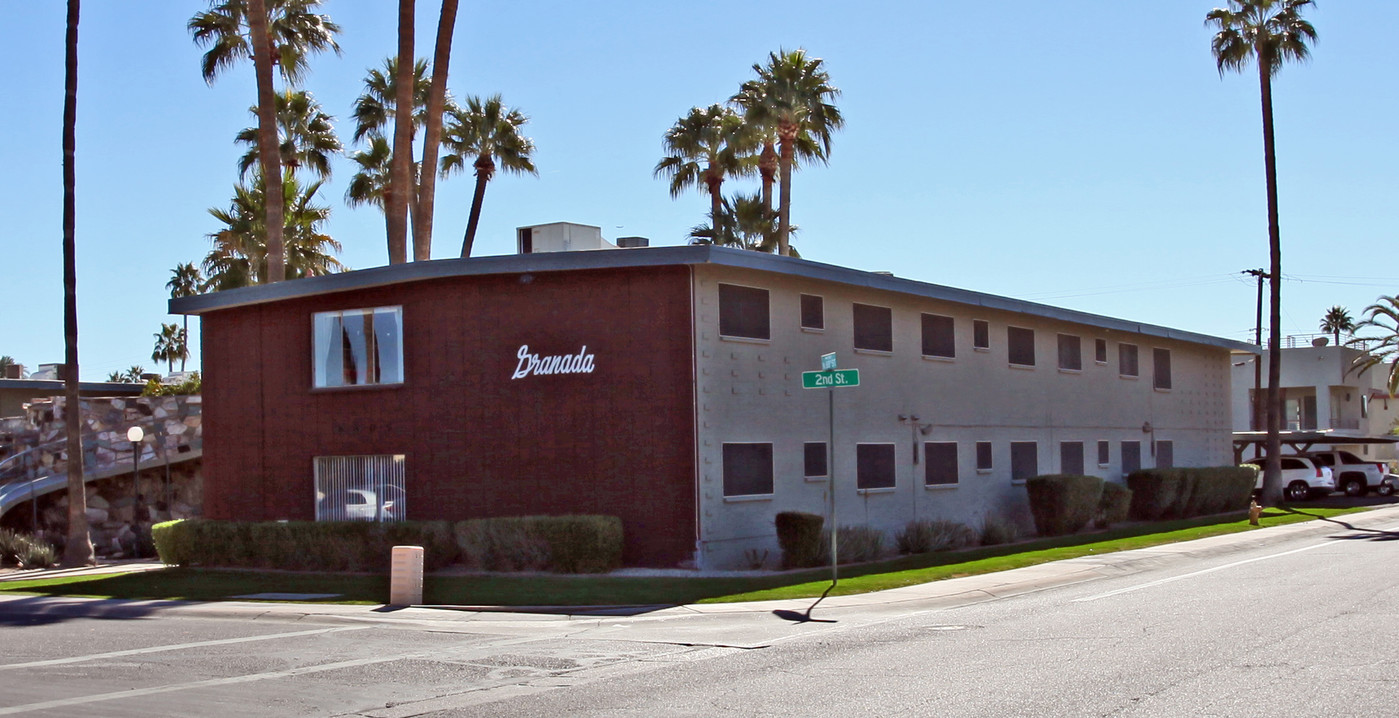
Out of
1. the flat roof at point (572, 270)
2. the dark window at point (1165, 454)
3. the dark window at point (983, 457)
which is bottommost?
the dark window at point (1165, 454)

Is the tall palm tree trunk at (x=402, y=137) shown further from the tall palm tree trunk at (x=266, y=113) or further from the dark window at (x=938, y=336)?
the dark window at (x=938, y=336)

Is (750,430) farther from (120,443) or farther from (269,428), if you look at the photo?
(120,443)

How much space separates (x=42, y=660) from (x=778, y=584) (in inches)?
373

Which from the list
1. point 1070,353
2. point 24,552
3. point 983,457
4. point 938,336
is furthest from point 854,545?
point 24,552

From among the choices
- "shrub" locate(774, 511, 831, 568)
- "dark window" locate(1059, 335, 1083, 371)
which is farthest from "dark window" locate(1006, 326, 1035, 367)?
"shrub" locate(774, 511, 831, 568)

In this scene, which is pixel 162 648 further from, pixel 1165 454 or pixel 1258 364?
pixel 1258 364

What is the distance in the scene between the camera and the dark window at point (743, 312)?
21.9 meters

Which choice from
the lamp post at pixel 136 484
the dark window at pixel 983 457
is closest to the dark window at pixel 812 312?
the dark window at pixel 983 457

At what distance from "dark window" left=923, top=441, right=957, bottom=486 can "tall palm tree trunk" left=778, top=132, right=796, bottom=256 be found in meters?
14.3

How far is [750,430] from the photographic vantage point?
2222cm

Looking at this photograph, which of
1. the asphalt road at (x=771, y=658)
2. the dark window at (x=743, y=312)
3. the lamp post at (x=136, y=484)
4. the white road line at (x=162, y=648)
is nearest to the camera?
the asphalt road at (x=771, y=658)

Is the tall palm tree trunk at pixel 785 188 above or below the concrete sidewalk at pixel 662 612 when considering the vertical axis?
above

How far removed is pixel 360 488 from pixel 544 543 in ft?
16.8

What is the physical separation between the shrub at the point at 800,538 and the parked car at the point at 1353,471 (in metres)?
29.7
